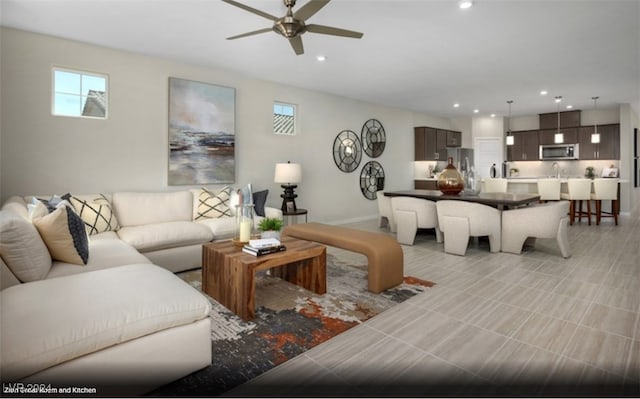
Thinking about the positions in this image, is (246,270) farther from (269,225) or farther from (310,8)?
(310,8)

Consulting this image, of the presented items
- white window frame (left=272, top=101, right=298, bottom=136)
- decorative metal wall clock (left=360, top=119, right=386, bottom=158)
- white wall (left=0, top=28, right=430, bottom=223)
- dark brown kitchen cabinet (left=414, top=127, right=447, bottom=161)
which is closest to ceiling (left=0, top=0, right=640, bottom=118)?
white wall (left=0, top=28, right=430, bottom=223)

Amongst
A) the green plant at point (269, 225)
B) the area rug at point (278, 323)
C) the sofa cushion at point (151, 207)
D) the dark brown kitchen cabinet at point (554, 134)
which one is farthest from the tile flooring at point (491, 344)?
the dark brown kitchen cabinet at point (554, 134)

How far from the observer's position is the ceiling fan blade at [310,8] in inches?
93.0

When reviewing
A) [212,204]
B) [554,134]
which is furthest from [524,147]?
[212,204]

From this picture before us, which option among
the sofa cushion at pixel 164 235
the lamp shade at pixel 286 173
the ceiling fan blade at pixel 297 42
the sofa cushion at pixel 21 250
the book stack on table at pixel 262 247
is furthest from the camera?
the lamp shade at pixel 286 173

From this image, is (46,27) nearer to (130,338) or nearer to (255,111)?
(255,111)

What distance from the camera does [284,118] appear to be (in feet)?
19.8

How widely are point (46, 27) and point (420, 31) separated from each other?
4.04m

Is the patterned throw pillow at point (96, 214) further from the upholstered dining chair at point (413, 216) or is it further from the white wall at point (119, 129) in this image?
the upholstered dining chair at point (413, 216)

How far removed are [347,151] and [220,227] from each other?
3769 millimetres

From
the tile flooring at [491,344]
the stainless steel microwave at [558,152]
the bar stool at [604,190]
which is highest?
the stainless steel microwave at [558,152]

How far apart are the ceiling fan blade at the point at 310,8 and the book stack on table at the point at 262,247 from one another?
72.0 inches

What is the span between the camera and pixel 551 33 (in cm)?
372

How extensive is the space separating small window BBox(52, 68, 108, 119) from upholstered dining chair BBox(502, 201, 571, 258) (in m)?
5.44
